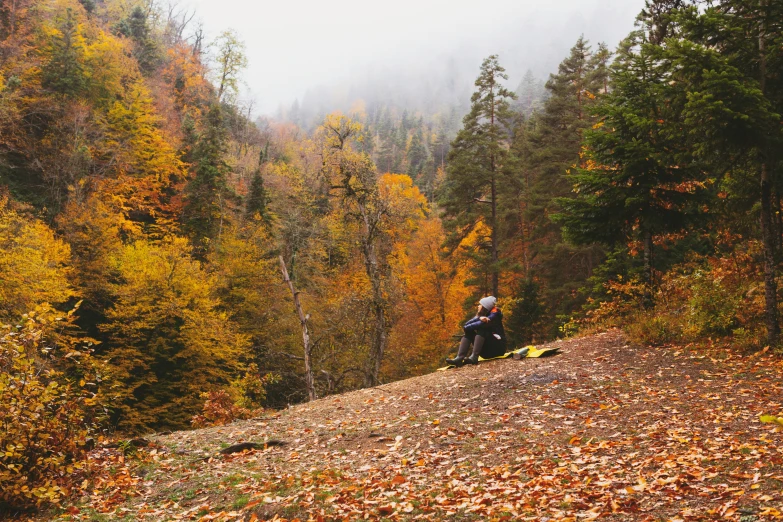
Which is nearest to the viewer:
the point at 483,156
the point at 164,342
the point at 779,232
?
the point at 779,232

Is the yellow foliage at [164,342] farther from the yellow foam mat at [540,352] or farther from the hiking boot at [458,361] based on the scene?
the yellow foam mat at [540,352]

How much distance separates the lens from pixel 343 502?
556 centimetres

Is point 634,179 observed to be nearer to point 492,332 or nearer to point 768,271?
point 768,271

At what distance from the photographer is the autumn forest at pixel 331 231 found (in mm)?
9266

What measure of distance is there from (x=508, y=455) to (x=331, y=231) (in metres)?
28.6

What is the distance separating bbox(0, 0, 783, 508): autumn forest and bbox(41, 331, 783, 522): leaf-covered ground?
57.4 inches

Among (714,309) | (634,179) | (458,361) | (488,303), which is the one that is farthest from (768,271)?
(458,361)

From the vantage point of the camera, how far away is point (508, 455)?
6.52m

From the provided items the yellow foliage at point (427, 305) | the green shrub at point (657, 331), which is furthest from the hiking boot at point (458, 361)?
the yellow foliage at point (427, 305)

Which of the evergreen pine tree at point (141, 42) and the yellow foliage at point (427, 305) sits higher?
the evergreen pine tree at point (141, 42)

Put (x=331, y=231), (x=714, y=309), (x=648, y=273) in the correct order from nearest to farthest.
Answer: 1. (x=714, y=309)
2. (x=648, y=273)
3. (x=331, y=231)

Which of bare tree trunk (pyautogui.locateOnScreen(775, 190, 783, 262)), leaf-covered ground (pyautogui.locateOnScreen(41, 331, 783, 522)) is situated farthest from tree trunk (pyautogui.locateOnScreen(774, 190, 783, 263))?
leaf-covered ground (pyautogui.locateOnScreen(41, 331, 783, 522))

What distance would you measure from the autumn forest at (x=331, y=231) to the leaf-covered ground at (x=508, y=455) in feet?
4.78

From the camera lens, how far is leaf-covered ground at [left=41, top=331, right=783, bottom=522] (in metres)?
4.93
